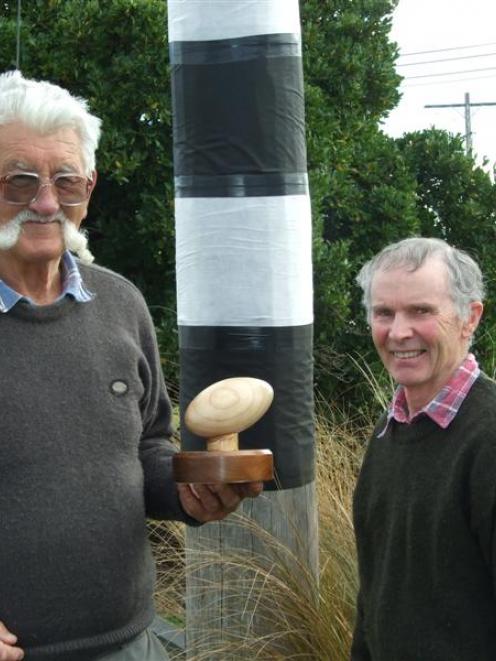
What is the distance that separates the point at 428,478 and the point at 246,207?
1.67 meters

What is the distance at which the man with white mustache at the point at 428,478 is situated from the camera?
2.93 meters

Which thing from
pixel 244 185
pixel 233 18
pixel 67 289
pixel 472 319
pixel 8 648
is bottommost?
pixel 8 648

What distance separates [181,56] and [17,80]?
4.60 ft

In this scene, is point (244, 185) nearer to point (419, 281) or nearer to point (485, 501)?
point (419, 281)

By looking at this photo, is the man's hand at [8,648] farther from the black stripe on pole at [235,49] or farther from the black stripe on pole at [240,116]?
the black stripe on pole at [235,49]

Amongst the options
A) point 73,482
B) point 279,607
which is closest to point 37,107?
point 73,482

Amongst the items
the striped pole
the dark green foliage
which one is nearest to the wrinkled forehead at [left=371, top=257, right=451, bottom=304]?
the striped pole

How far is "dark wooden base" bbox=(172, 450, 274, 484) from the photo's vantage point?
3088mm

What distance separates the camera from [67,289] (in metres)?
3.19

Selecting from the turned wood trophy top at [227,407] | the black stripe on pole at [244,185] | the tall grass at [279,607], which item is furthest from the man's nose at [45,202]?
the tall grass at [279,607]

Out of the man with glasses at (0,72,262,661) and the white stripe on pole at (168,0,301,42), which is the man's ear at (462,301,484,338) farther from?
the white stripe on pole at (168,0,301,42)

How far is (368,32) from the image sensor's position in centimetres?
960

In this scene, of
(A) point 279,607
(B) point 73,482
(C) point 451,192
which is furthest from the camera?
(C) point 451,192

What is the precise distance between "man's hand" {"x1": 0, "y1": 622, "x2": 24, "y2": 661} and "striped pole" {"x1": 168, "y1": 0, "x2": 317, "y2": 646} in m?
1.63
